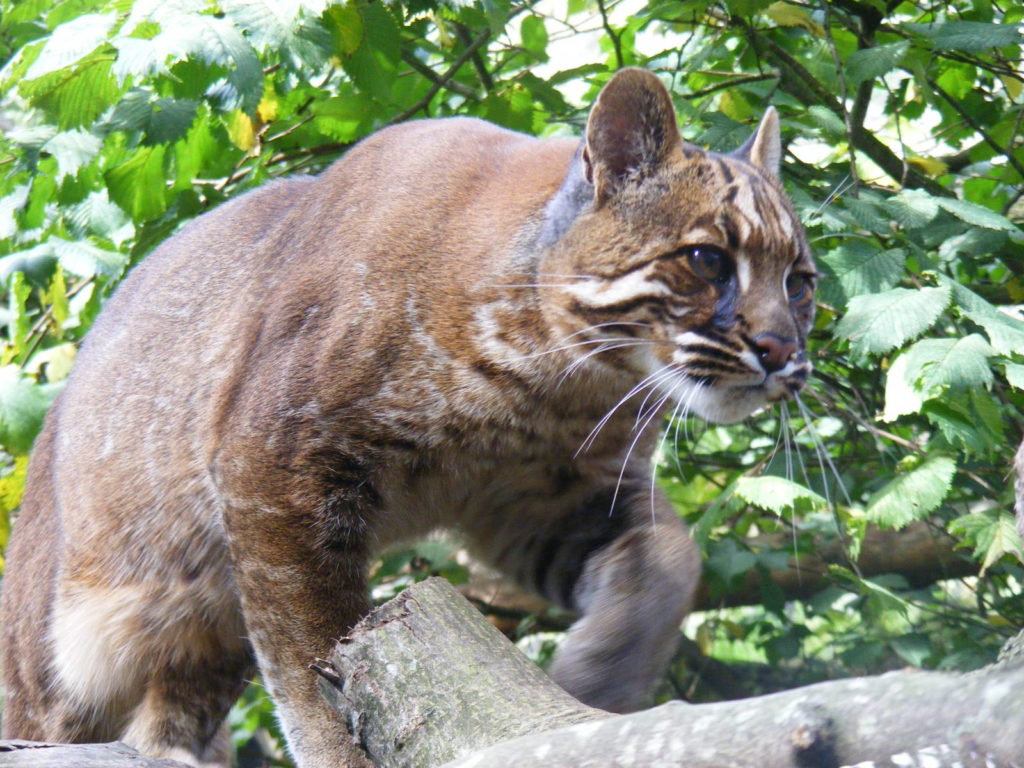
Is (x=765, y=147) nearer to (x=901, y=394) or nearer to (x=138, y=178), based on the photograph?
(x=901, y=394)

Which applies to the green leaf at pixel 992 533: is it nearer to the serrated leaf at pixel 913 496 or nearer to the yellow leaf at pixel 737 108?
the serrated leaf at pixel 913 496

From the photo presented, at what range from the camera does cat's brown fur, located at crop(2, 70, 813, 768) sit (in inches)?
166

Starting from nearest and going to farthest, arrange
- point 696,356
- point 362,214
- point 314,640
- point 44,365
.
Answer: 1. point 696,356
2. point 314,640
3. point 362,214
4. point 44,365

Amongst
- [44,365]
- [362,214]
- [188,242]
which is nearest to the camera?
[362,214]

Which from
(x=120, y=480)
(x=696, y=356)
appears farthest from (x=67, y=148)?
(x=696, y=356)

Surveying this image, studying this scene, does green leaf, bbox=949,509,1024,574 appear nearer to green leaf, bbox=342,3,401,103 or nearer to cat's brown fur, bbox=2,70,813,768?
cat's brown fur, bbox=2,70,813,768

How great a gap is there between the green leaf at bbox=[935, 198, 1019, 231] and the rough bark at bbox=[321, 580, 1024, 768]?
2.49 m

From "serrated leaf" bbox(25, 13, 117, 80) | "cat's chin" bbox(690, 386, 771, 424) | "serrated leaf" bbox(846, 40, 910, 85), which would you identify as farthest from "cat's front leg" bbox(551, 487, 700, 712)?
"serrated leaf" bbox(25, 13, 117, 80)

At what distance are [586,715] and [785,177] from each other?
3.48 meters

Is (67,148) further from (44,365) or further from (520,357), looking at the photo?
(44,365)

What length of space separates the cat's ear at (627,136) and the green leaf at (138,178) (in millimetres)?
2326

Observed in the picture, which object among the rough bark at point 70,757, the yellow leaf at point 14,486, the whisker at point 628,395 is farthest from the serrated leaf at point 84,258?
the rough bark at point 70,757

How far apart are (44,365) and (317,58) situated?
3.42 metres

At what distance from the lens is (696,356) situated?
4.03 metres
